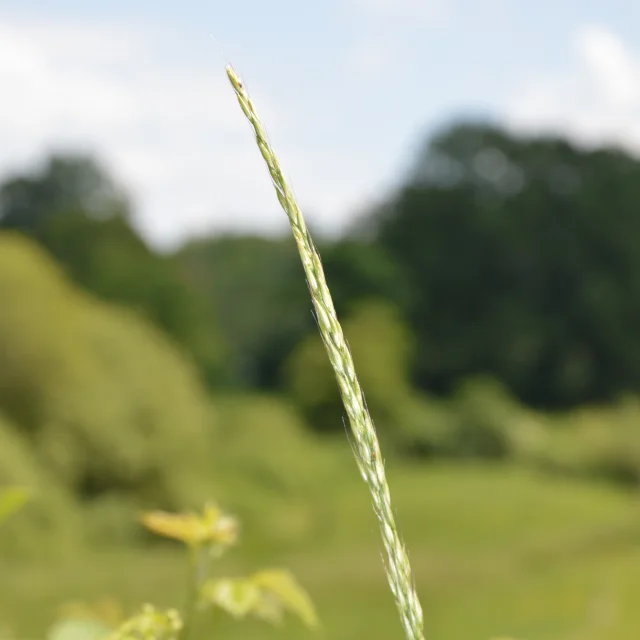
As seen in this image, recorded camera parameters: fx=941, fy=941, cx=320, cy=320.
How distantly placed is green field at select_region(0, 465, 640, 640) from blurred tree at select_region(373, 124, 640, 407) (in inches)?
366

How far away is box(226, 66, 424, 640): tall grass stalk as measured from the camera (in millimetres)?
356

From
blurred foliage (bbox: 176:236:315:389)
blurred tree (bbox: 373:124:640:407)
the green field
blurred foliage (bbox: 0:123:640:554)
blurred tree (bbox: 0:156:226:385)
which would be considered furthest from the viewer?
blurred tree (bbox: 373:124:640:407)

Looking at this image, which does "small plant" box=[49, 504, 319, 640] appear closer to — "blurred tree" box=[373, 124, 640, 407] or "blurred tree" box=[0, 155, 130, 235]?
"blurred tree" box=[0, 155, 130, 235]

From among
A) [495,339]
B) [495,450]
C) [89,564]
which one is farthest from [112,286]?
[495,339]

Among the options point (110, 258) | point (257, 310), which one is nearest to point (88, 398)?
point (110, 258)

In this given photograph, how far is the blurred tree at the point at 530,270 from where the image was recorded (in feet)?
69.0

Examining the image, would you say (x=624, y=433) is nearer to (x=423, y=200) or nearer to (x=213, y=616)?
(x=423, y=200)

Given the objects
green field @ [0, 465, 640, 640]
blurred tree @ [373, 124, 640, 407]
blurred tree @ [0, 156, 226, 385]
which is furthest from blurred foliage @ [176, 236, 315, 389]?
green field @ [0, 465, 640, 640]

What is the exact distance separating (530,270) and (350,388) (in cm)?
2189

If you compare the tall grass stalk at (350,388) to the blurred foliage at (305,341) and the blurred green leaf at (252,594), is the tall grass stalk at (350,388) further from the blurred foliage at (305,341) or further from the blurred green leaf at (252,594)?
the blurred foliage at (305,341)

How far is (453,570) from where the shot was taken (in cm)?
805

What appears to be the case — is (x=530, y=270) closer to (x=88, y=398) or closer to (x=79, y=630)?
(x=88, y=398)

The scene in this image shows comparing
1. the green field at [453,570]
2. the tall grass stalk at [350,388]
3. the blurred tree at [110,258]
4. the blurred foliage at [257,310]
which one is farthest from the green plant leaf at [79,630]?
the blurred foliage at [257,310]

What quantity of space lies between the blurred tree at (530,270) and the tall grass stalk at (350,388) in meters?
21.0
